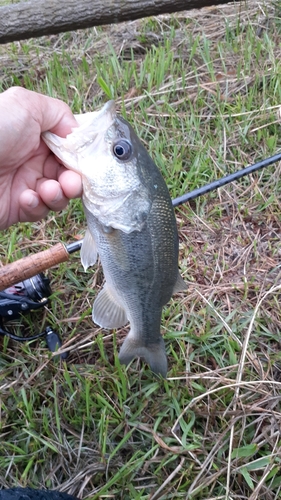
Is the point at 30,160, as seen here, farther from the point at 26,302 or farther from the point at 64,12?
the point at 64,12

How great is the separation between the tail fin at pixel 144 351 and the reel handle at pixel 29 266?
599 mm

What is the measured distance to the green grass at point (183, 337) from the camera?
7.07 ft

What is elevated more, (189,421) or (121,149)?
(121,149)

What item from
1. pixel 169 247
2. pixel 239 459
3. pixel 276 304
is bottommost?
pixel 239 459

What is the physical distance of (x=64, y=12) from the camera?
4.04 metres

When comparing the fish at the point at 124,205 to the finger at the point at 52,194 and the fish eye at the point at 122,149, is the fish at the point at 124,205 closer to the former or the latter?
the fish eye at the point at 122,149

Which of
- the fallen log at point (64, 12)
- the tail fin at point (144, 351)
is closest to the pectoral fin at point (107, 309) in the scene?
the tail fin at point (144, 351)

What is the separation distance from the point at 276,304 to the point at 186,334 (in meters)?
0.56

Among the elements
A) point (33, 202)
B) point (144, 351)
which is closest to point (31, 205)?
point (33, 202)

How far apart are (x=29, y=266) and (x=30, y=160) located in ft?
1.76

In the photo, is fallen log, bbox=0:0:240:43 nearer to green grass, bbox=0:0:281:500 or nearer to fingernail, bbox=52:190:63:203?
green grass, bbox=0:0:281:500

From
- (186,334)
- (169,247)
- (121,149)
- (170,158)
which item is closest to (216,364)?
(186,334)

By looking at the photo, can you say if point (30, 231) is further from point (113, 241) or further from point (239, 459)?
point (239, 459)

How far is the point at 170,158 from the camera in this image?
334 cm
